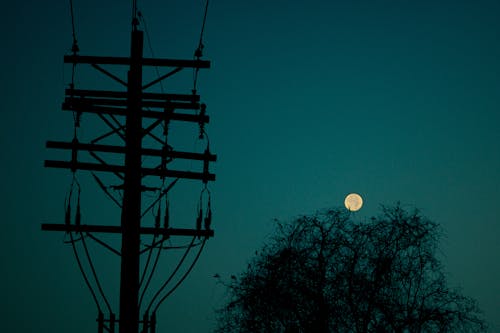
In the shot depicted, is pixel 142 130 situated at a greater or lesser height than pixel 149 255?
greater

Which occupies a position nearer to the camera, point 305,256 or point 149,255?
point 149,255

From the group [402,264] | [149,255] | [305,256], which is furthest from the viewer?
[305,256]

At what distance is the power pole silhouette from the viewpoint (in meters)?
10.9

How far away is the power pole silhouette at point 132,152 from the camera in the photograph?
429 inches

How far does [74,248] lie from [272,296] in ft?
34.4

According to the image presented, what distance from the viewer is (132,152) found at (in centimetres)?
1162

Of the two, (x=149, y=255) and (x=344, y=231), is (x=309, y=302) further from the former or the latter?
(x=149, y=255)

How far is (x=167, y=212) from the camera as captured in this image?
12930 millimetres

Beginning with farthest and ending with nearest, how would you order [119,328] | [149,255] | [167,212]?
[167,212] → [149,255] → [119,328]

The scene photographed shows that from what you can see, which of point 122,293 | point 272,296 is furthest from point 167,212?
point 272,296

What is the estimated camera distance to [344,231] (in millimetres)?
20828

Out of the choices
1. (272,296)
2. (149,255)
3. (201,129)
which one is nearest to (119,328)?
(149,255)

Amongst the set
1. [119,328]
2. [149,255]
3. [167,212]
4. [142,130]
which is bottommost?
[119,328]

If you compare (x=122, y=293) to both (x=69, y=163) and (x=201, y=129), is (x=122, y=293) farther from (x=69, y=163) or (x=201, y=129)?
(x=201, y=129)
